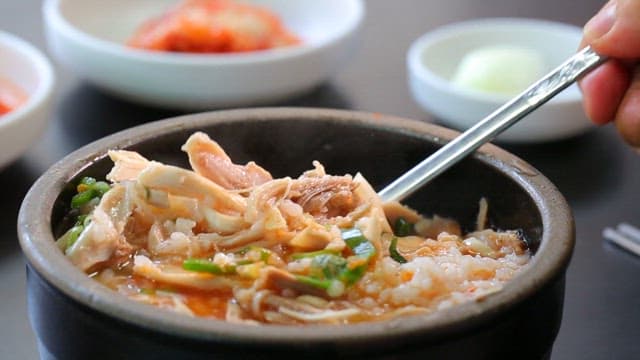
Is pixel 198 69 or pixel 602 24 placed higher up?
pixel 602 24

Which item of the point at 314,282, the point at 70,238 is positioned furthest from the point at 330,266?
the point at 70,238

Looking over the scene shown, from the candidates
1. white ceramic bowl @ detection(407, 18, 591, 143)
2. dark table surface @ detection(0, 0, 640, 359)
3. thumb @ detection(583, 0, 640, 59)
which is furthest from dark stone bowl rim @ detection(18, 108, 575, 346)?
white ceramic bowl @ detection(407, 18, 591, 143)

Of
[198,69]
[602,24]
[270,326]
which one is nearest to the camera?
[270,326]

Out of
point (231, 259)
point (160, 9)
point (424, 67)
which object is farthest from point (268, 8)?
point (231, 259)

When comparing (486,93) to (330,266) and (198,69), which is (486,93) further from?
(330,266)

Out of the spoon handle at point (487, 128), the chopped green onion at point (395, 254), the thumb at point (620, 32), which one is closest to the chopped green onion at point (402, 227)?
the spoon handle at point (487, 128)

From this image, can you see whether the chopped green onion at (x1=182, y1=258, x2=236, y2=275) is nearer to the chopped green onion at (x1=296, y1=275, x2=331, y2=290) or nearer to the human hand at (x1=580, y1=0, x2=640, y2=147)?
the chopped green onion at (x1=296, y1=275, x2=331, y2=290)

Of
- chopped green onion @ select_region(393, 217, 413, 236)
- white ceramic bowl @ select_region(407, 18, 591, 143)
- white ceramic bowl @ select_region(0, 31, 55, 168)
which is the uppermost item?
chopped green onion @ select_region(393, 217, 413, 236)

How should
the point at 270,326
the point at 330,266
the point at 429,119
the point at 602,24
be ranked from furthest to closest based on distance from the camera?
the point at 429,119
the point at 602,24
the point at 330,266
the point at 270,326
